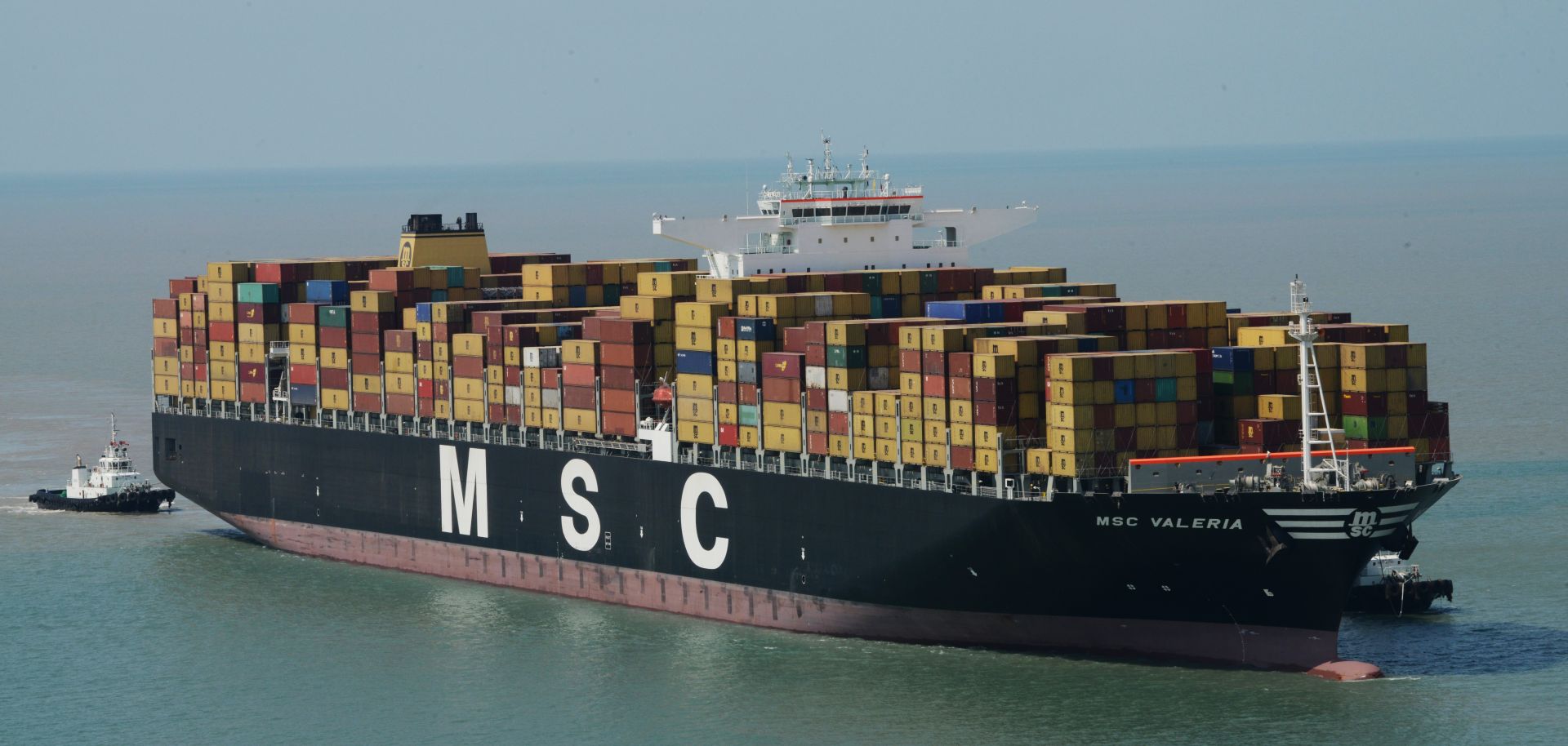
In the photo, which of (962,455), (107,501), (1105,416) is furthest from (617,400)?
(107,501)

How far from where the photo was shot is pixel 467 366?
57.5 metres

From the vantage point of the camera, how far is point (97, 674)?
47.8 metres

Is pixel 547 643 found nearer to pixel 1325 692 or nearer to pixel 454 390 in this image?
pixel 454 390

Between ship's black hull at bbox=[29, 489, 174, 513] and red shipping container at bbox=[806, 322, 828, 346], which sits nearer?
red shipping container at bbox=[806, 322, 828, 346]

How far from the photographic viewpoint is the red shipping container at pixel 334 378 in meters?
61.2

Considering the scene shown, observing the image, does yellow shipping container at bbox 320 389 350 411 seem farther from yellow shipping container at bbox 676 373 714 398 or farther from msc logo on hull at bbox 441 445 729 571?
yellow shipping container at bbox 676 373 714 398

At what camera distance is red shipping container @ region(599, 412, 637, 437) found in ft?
174

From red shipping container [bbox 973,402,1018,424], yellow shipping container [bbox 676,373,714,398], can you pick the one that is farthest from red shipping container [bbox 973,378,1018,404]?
yellow shipping container [bbox 676,373,714,398]

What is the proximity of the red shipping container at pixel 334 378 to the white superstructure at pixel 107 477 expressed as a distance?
8984 mm

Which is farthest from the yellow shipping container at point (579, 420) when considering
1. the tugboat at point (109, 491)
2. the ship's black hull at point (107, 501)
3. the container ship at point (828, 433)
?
the ship's black hull at point (107, 501)

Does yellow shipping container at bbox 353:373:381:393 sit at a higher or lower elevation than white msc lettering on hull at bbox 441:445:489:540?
higher

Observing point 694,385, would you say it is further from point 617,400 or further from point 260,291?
point 260,291

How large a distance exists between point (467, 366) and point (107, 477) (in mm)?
16290

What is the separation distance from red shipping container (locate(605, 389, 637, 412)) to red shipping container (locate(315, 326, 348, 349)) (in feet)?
34.1
